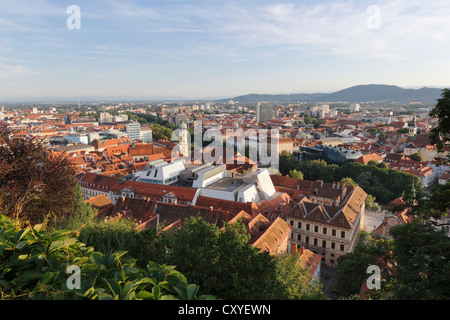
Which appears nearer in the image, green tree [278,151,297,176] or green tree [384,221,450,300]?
green tree [384,221,450,300]

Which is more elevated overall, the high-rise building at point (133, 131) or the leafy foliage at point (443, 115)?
the leafy foliage at point (443, 115)

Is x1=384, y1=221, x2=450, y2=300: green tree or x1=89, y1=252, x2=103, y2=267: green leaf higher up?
x1=89, y1=252, x2=103, y2=267: green leaf

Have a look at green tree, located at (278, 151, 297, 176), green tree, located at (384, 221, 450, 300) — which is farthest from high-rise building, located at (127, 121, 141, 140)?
green tree, located at (384, 221, 450, 300)

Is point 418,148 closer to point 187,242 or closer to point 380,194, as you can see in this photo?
point 380,194

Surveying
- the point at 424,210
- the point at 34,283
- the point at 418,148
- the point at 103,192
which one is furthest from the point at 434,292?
the point at 418,148

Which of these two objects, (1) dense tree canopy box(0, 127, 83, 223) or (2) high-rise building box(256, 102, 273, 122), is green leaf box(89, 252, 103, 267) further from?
(2) high-rise building box(256, 102, 273, 122)

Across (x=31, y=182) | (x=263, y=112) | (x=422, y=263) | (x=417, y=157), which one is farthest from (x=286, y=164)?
(x=263, y=112)

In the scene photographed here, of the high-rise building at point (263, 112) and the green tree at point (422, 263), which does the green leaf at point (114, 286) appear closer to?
the green tree at point (422, 263)

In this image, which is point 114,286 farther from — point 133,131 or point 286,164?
point 133,131

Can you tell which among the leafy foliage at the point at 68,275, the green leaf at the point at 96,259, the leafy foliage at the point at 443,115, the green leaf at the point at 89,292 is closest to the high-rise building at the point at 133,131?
the leafy foliage at the point at 443,115

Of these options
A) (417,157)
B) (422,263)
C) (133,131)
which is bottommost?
(417,157)
